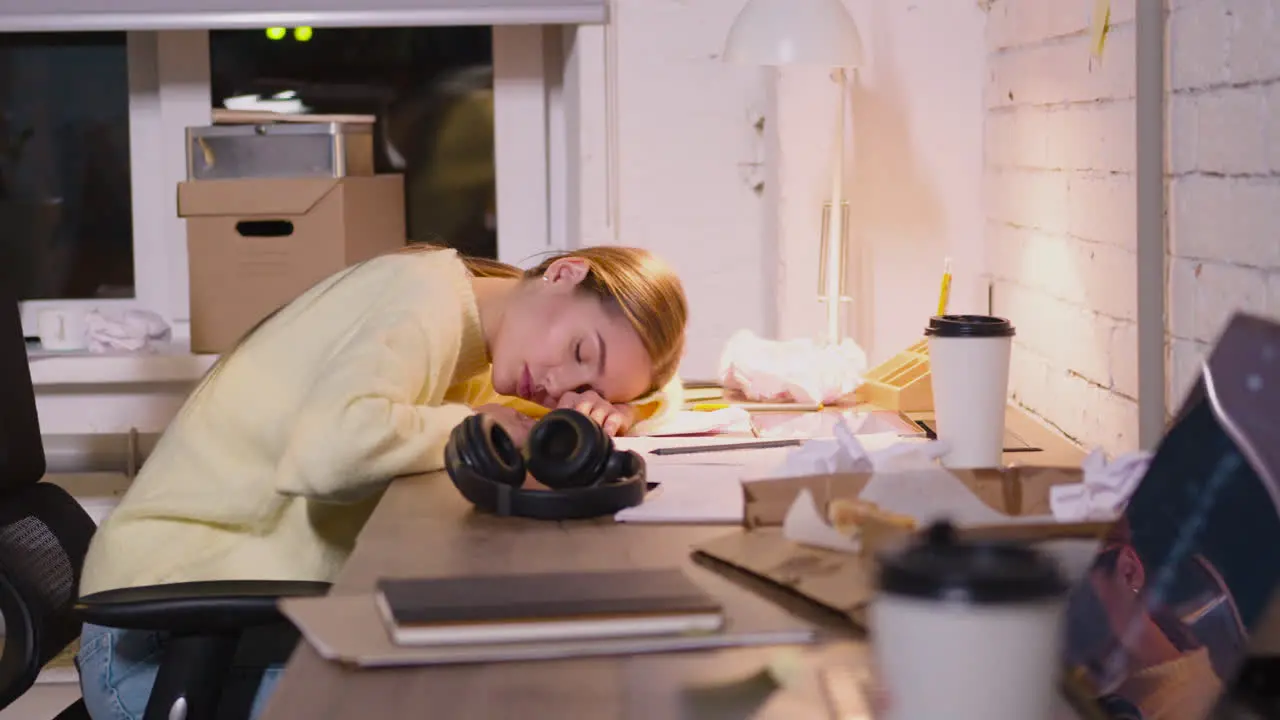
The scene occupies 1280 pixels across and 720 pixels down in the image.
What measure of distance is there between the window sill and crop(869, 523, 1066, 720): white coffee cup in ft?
7.49

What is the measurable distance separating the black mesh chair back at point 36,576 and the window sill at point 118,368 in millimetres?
895

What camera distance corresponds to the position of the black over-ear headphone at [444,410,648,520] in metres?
1.29

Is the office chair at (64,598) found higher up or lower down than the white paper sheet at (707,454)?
lower down

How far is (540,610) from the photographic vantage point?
0.92 meters

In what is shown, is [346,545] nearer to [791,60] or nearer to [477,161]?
[791,60]

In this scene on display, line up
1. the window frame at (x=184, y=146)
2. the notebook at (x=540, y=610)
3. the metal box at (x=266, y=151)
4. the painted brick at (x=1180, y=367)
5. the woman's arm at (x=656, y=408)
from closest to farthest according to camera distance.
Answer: the notebook at (x=540, y=610) < the painted brick at (x=1180, y=367) < the woman's arm at (x=656, y=408) < the metal box at (x=266, y=151) < the window frame at (x=184, y=146)

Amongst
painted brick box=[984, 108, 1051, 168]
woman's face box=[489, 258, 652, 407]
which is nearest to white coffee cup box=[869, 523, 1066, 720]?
woman's face box=[489, 258, 652, 407]

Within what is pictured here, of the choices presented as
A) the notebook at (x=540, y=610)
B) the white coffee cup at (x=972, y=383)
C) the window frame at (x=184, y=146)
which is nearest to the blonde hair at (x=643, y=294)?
the white coffee cup at (x=972, y=383)

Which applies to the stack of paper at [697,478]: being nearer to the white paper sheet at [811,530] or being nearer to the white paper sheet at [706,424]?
the white paper sheet at [706,424]

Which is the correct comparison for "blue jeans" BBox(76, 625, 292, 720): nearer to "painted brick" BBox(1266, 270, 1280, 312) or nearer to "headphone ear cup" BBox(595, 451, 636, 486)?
"headphone ear cup" BBox(595, 451, 636, 486)

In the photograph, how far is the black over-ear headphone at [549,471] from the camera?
1294 millimetres

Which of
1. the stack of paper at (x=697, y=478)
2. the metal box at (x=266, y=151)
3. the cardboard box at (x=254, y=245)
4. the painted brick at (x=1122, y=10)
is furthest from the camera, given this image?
the metal box at (x=266, y=151)

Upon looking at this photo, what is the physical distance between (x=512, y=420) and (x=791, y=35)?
826mm

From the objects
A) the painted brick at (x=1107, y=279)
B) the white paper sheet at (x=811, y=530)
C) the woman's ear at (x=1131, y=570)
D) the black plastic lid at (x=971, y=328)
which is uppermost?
the painted brick at (x=1107, y=279)
